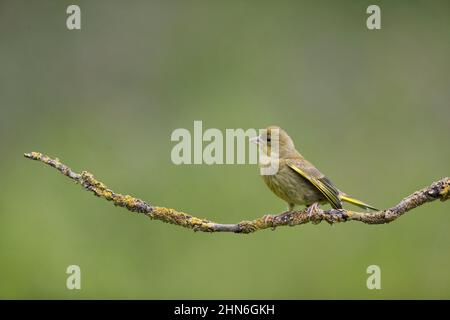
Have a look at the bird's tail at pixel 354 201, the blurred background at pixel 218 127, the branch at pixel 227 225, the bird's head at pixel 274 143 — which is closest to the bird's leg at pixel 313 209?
the branch at pixel 227 225

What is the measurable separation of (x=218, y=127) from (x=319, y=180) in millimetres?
5732

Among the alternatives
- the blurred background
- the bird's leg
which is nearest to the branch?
the bird's leg

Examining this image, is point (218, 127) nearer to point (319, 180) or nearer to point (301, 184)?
point (301, 184)

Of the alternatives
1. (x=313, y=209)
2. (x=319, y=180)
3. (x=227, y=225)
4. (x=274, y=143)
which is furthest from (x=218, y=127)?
(x=227, y=225)

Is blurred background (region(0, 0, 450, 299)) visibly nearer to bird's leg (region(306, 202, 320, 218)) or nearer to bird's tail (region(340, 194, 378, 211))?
bird's tail (region(340, 194, 378, 211))

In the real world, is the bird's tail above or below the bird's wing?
below

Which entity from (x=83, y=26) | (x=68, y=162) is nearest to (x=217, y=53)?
(x=83, y=26)

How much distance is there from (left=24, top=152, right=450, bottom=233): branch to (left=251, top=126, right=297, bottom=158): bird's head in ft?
5.07

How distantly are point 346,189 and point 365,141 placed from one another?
73.9 inches

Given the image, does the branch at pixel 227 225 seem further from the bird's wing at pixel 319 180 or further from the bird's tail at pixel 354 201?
the bird's tail at pixel 354 201

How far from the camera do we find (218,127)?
14664 mm

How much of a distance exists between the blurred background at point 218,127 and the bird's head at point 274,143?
3813 mm

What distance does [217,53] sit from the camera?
17.1 m

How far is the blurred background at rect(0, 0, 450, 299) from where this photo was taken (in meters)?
13.6
